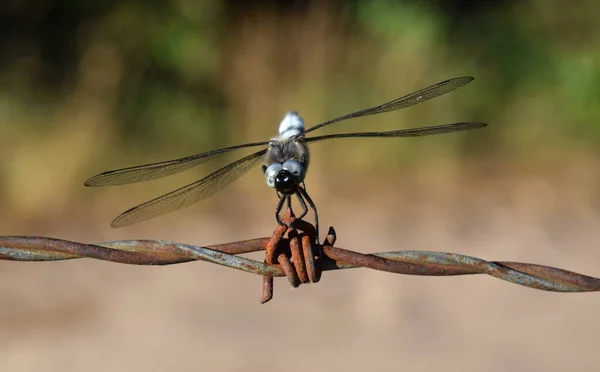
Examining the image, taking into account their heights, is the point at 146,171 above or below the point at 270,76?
below

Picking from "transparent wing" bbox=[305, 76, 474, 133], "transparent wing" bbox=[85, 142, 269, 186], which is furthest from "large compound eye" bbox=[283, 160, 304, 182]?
"transparent wing" bbox=[305, 76, 474, 133]

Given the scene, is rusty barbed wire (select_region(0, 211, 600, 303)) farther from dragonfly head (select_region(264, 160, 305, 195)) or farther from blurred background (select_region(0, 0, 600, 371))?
blurred background (select_region(0, 0, 600, 371))

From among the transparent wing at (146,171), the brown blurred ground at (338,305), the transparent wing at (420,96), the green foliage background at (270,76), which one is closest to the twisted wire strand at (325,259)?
the transparent wing at (146,171)

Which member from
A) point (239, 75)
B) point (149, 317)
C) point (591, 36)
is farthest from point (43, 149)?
point (591, 36)

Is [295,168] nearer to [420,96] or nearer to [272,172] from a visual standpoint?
[272,172]

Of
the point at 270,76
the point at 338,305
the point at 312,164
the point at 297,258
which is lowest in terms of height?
the point at 297,258

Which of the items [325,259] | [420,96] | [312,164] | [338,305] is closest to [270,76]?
[312,164]
